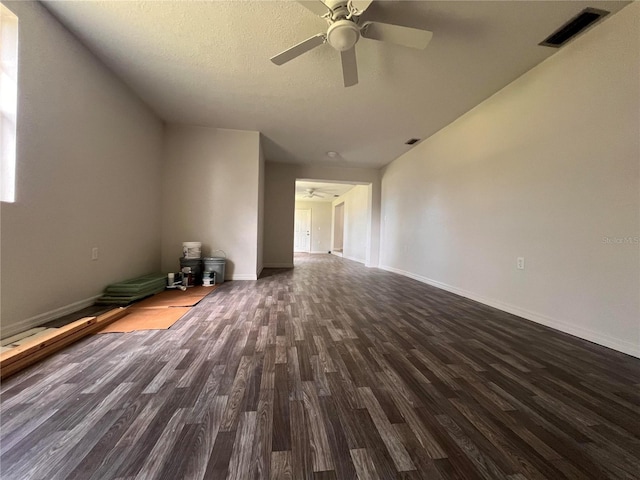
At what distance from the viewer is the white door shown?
36.2 feet

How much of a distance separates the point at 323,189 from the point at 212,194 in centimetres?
503

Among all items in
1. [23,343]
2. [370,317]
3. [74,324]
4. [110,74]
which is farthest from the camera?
[110,74]

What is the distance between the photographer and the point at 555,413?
1.13 metres

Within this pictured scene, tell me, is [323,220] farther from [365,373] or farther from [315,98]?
[365,373]

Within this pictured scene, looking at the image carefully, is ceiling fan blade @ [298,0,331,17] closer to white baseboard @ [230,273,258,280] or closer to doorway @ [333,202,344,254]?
white baseboard @ [230,273,258,280]

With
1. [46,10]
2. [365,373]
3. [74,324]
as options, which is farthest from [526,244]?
[46,10]

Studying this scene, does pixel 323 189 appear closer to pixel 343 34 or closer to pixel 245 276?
pixel 245 276

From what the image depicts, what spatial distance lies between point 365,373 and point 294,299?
5.69ft

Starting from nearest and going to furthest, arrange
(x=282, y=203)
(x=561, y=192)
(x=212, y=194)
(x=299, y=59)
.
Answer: (x=561, y=192), (x=299, y=59), (x=212, y=194), (x=282, y=203)

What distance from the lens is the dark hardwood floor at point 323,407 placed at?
2.79 ft

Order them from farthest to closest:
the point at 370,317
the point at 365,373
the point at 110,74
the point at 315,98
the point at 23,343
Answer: the point at 315,98
the point at 110,74
the point at 370,317
the point at 23,343
the point at 365,373

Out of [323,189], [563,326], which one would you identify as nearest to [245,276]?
[563,326]

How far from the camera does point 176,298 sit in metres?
3.03

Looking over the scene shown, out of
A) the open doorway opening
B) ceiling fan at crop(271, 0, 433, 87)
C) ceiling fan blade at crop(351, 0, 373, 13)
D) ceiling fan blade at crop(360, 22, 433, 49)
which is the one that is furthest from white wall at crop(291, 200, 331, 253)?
ceiling fan blade at crop(351, 0, 373, 13)
